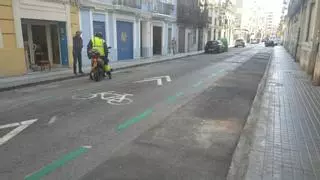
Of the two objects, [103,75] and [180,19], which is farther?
[180,19]

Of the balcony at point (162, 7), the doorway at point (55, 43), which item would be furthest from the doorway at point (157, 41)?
the doorway at point (55, 43)

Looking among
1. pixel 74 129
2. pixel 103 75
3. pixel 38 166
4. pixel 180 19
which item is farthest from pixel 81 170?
pixel 180 19

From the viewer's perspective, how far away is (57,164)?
4.09m

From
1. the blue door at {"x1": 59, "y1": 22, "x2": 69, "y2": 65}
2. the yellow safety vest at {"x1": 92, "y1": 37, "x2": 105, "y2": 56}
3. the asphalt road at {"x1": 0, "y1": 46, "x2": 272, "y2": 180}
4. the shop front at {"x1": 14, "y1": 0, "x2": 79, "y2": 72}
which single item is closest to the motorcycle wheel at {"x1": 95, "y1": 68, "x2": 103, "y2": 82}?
the yellow safety vest at {"x1": 92, "y1": 37, "x2": 105, "y2": 56}

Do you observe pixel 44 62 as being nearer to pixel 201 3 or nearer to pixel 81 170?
pixel 81 170

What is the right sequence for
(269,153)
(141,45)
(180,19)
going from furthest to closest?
(180,19), (141,45), (269,153)

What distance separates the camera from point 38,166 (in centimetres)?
402

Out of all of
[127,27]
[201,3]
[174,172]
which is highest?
[201,3]

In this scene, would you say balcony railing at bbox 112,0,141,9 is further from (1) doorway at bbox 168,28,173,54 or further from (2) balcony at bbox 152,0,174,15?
(1) doorway at bbox 168,28,173,54

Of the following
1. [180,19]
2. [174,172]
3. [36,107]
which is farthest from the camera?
[180,19]

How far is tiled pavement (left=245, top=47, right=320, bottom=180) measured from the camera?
3.79 meters

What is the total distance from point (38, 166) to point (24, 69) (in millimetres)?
10111

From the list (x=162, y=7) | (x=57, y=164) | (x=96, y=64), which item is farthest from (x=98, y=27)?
(x=57, y=164)

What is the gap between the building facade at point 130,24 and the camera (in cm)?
1738
